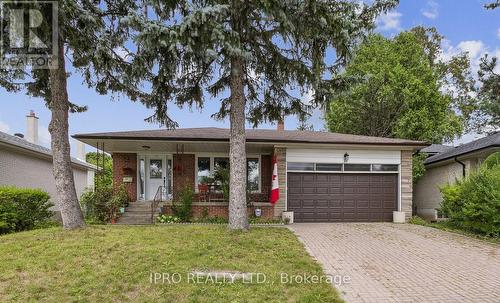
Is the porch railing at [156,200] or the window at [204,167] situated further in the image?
the window at [204,167]

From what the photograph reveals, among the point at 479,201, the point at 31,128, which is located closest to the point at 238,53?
the point at 479,201

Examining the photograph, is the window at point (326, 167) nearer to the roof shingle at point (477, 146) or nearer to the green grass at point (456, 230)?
the green grass at point (456, 230)

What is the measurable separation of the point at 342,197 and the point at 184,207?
6.20 m

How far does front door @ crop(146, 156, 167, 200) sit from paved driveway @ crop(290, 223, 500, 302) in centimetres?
703

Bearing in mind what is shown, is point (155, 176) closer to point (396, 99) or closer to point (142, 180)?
point (142, 180)

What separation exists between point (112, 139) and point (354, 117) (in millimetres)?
15912

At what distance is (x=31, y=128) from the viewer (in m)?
18.4

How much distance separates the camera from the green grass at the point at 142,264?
472 cm

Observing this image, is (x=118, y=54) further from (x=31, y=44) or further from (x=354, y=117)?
(x=354, y=117)

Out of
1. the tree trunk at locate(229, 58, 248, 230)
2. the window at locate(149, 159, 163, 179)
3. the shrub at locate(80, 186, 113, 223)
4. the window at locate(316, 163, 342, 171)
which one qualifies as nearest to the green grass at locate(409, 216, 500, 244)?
the window at locate(316, 163, 342, 171)

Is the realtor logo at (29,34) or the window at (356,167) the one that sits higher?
the realtor logo at (29,34)

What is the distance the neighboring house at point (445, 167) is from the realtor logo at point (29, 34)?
12.9 meters

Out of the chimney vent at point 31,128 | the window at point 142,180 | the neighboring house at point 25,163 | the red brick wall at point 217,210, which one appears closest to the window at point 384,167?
the red brick wall at point 217,210

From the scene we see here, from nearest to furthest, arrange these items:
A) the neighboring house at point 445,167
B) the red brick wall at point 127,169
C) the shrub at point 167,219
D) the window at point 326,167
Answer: the shrub at point 167,219 < the neighboring house at point 445,167 < the window at point 326,167 < the red brick wall at point 127,169
